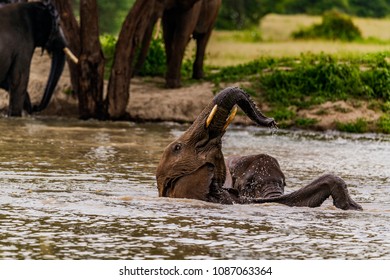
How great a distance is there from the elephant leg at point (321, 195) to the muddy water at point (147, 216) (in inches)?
2.3

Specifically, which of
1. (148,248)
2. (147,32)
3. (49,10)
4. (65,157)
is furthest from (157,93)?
(148,248)

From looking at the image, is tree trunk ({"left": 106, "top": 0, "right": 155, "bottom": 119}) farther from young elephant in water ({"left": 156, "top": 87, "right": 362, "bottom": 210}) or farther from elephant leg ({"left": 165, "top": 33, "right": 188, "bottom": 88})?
young elephant in water ({"left": 156, "top": 87, "right": 362, "bottom": 210})

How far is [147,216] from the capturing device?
26.1ft

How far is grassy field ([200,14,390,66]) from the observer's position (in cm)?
2427

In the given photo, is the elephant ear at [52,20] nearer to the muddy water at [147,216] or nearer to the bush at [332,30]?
the muddy water at [147,216]

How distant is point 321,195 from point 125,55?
28.2 ft

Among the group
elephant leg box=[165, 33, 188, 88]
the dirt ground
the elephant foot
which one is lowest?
the dirt ground

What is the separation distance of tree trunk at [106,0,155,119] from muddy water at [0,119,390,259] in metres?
3.65

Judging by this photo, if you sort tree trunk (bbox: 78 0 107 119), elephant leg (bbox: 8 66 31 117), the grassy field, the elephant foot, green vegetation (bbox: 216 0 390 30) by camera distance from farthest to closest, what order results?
green vegetation (bbox: 216 0 390 30) → the grassy field → the elephant foot → tree trunk (bbox: 78 0 107 119) → elephant leg (bbox: 8 66 31 117)

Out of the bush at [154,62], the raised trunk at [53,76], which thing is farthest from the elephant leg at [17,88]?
the bush at [154,62]

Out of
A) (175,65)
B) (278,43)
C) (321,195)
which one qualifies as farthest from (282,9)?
(321,195)

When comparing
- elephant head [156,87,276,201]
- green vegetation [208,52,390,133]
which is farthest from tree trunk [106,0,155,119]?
elephant head [156,87,276,201]

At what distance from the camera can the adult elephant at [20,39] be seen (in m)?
15.3

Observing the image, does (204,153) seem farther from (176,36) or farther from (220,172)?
(176,36)
